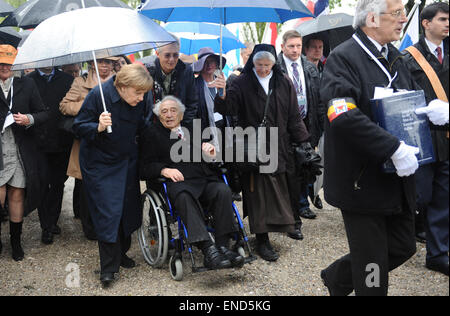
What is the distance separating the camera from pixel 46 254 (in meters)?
5.09

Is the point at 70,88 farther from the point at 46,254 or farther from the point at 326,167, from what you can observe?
the point at 326,167

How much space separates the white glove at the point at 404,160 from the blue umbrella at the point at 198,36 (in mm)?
5488

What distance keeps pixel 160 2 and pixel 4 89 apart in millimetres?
1752

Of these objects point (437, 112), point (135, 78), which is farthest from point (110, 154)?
point (437, 112)

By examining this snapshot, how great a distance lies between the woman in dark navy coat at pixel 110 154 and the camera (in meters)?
4.23

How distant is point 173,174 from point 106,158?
0.58m

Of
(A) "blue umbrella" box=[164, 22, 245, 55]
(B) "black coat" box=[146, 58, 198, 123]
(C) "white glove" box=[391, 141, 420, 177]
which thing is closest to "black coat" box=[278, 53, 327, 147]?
(B) "black coat" box=[146, 58, 198, 123]

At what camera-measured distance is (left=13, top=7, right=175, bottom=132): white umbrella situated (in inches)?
152

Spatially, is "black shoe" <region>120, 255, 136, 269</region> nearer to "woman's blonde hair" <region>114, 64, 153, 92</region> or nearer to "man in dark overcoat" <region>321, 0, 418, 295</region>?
"woman's blonde hair" <region>114, 64, 153, 92</region>

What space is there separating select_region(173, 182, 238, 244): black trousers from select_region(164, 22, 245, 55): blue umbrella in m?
3.81

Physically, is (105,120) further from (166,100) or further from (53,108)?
(53,108)

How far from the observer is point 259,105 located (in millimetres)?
4840

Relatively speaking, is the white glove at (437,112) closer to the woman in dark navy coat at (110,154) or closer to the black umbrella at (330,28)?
the woman in dark navy coat at (110,154)
